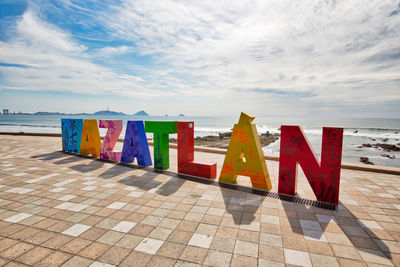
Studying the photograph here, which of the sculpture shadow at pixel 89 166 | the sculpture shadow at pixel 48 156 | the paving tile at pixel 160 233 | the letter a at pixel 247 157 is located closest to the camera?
the paving tile at pixel 160 233

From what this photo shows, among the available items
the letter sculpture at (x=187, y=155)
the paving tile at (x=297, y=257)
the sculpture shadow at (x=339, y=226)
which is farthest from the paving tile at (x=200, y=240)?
the letter sculpture at (x=187, y=155)

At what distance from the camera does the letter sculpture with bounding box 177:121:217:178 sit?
24.8ft

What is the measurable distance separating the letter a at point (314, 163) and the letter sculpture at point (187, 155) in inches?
104

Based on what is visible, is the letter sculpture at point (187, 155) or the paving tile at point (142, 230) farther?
the letter sculpture at point (187, 155)

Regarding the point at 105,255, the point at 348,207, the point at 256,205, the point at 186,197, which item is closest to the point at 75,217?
the point at 105,255

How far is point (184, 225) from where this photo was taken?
422 centimetres

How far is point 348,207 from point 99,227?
5891 mm

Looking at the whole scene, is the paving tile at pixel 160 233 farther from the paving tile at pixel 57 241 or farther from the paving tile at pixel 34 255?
the paving tile at pixel 34 255

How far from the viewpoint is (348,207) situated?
5121 millimetres

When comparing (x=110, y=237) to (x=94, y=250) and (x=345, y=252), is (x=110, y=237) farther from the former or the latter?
(x=345, y=252)

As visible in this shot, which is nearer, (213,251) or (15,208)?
(213,251)

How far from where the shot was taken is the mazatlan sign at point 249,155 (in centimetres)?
527

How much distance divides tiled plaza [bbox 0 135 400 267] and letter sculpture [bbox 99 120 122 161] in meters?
2.88

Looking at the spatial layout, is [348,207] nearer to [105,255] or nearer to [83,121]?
[105,255]
